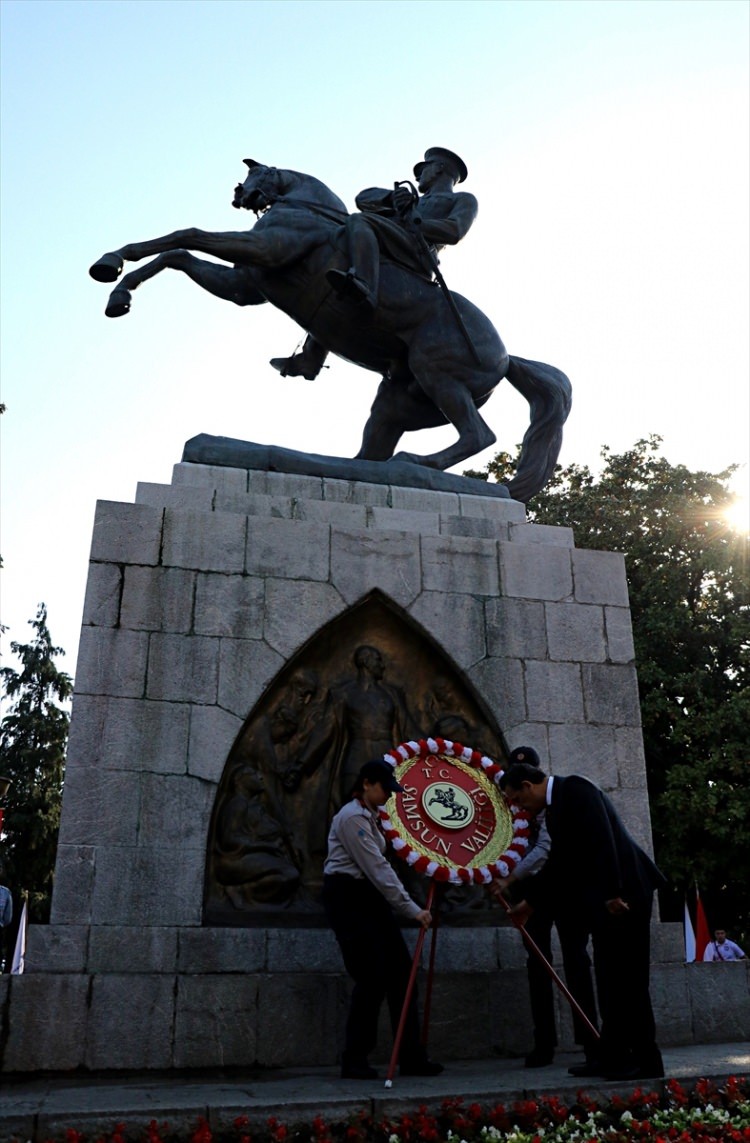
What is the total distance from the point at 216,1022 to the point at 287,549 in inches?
134

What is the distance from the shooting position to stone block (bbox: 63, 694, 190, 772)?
7023mm

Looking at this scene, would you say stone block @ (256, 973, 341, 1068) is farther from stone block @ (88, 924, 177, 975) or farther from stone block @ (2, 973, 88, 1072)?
Answer: stone block @ (2, 973, 88, 1072)

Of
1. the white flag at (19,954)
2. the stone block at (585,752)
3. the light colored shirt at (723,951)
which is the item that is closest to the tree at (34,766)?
the white flag at (19,954)

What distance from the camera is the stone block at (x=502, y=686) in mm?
7953

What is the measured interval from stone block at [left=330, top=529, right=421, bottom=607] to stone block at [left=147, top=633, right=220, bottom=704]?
1149 millimetres

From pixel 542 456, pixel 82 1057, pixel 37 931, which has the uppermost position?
pixel 542 456

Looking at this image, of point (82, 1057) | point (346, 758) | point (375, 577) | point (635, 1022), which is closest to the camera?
point (635, 1022)

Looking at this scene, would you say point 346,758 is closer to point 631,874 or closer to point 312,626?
point 312,626

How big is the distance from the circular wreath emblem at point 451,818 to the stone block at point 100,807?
1.84m

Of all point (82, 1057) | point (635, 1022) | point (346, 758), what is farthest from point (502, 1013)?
point (82, 1057)

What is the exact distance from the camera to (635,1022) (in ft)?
17.6

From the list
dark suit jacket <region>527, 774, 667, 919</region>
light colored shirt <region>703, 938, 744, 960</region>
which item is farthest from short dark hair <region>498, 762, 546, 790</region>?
light colored shirt <region>703, 938, 744, 960</region>

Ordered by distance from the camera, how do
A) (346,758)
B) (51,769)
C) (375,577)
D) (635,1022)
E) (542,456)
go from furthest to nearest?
(51,769) → (542,456) → (375,577) → (346,758) → (635,1022)

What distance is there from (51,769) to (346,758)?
882 inches
